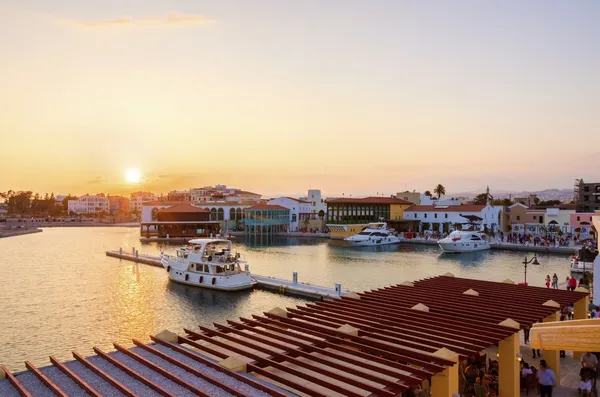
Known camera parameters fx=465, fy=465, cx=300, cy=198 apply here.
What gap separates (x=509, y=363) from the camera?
10953 mm

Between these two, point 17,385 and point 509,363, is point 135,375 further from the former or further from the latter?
point 509,363

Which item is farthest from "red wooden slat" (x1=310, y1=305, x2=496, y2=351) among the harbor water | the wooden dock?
the wooden dock

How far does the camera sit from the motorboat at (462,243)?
176ft

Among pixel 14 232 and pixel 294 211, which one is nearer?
pixel 294 211

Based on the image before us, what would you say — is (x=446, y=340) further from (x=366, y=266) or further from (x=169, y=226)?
(x=169, y=226)

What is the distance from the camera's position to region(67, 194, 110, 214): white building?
7520 inches

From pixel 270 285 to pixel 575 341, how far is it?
31155 mm

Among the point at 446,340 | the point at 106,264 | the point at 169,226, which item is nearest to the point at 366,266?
the point at 106,264

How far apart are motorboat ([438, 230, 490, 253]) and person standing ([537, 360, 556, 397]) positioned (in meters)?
43.5

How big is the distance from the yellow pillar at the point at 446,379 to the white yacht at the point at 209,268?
2456cm

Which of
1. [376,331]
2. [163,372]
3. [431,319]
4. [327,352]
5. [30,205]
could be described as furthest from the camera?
[30,205]

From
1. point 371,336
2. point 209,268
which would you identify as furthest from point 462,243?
point 371,336

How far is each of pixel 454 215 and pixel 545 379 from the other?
63.4 meters

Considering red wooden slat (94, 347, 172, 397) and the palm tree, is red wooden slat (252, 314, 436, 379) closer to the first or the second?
red wooden slat (94, 347, 172, 397)
